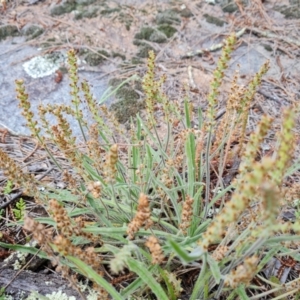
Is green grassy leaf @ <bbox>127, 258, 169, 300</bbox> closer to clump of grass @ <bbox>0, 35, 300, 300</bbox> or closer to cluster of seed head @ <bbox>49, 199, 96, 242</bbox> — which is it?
clump of grass @ <bbox>0, 35, 300, 300</bbox>

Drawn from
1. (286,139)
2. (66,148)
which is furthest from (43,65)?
(286,139)

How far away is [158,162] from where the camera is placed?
6.15ft

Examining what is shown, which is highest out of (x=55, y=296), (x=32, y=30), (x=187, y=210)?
(x=187, y=210)

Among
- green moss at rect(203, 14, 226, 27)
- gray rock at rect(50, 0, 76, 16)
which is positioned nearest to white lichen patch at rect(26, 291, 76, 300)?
green moss at rect(203, 14, 226, 27)

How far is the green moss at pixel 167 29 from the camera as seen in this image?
3.13 meters

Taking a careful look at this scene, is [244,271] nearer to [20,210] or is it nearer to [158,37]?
[20,210]

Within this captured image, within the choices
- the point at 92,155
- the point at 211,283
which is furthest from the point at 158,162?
the point at 211,283

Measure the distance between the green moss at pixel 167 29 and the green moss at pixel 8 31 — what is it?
1051mm

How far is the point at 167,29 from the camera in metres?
3.16

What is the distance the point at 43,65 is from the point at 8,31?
1.75 ft

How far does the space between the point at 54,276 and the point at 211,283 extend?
579 mm

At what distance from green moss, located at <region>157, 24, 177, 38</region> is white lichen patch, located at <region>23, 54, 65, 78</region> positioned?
734 mm

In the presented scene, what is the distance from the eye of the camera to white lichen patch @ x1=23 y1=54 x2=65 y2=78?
Answer: 9.47 feet

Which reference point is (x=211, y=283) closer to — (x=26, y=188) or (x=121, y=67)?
(x=26, y=188)
